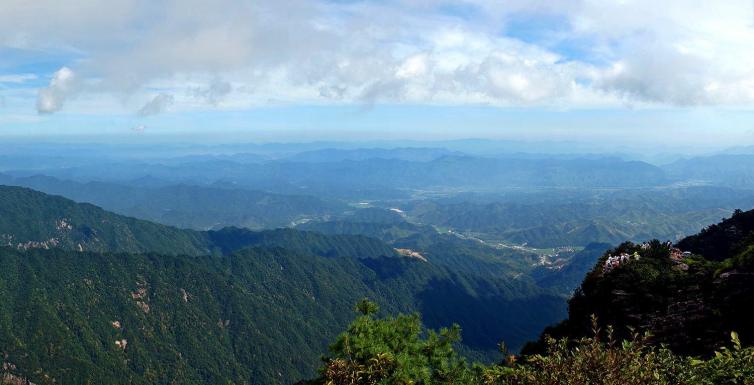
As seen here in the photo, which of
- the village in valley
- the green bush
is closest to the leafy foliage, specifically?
the green bush

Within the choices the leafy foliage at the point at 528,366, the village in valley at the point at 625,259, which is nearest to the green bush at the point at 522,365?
the leafy foliage at the point at 528,366

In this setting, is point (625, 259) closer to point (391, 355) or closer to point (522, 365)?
point (522, 365)

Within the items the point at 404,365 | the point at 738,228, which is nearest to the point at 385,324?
the point at 404,365

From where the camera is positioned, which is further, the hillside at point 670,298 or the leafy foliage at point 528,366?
the hillside at point 670,298

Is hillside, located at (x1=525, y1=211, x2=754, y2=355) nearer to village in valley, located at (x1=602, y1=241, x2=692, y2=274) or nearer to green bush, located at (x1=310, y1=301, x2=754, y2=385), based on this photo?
village in valley, located at (x1=602, y1=241, x2=692, y2=274)

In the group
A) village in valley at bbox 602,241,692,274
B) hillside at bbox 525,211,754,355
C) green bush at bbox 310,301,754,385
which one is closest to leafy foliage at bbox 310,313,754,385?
green bush at bbox 310,301,754,385

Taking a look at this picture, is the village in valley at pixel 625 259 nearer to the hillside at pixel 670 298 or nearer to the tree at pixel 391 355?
the hillside at pixel 670 298

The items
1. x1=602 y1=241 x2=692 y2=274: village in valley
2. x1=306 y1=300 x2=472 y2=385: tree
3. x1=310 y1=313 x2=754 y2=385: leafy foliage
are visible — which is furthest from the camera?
x1=602 y1=241 x2=692 y2=274: village in valley

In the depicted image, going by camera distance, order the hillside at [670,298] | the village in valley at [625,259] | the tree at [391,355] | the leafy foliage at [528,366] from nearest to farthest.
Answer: the leafy foliage at [528,366] → the tree at [391,355] → the hillside at [670,298] → the village in valley at [625,259]

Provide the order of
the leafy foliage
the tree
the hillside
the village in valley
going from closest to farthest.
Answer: the leafy foliage < the tree < the hillside < the village in valley

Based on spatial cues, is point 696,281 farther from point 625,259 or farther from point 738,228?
point 738,228

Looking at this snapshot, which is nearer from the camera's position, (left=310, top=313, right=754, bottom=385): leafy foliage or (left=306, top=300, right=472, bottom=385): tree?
(left=310, top=313, right=754, bottom=385): leafy foliage

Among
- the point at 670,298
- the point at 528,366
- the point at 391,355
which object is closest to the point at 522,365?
the point at 528,366
